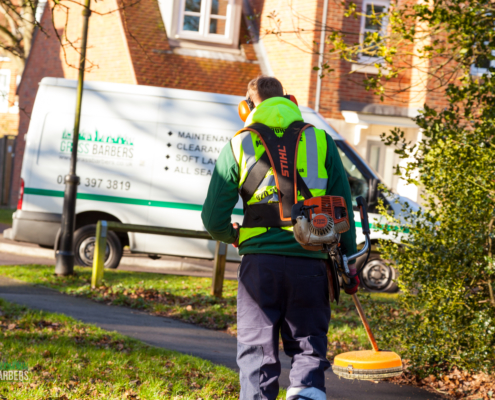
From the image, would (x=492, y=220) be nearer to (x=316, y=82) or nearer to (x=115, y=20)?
(x=316, y=82)

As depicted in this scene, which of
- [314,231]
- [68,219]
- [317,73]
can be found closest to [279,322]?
[314,231]

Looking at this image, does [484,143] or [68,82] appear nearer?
[484,143]

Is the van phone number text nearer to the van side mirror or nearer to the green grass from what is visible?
the van side mirror

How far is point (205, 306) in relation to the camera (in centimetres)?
744

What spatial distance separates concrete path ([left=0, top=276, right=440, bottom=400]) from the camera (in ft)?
15.9

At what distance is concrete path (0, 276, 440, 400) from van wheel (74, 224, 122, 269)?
73.3 inches

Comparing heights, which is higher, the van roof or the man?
the van roof

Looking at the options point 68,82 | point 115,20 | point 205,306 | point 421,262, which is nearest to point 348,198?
point 421,262

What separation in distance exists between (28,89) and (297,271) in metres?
21.1

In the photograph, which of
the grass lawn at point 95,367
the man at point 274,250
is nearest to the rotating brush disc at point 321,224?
the man at point 274,250

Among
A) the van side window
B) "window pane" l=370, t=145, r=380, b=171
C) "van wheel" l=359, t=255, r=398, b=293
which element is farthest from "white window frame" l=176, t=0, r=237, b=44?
"van wheel" l=359, t=255, r=398, b=293

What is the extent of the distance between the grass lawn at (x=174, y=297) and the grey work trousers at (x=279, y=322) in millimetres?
3039

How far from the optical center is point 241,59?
17.0 m

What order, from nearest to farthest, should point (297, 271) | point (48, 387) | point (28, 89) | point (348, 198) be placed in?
point (297, 271)
point (348, 198)
point (48, 387)
point (28, 89)
